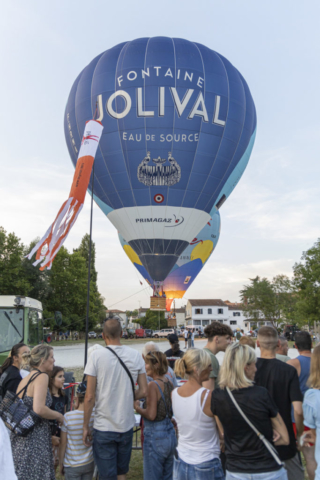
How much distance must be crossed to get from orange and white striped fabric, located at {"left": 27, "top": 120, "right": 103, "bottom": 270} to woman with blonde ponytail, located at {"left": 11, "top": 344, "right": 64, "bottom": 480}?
18.7 ft

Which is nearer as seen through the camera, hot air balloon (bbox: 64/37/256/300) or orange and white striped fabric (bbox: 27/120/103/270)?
orange and white striped fabric (bbox: 27/120/103/270)

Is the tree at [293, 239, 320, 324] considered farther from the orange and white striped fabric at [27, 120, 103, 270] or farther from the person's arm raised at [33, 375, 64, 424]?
the person's arm raised at [33, 375, 64, 424]

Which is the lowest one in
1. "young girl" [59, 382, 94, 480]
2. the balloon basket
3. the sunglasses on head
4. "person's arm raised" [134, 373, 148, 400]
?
"young girl" [59, 382, 94, 480]

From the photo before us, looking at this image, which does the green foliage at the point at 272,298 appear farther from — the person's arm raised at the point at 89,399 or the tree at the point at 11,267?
the person's arm raised at the point at 89,399

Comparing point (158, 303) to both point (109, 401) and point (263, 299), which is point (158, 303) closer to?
point (109, 401)

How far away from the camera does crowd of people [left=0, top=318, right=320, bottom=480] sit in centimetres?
301

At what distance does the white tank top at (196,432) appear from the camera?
326cm

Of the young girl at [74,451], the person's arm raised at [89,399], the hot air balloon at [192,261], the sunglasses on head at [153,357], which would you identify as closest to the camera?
the person's arm raised at [89,399]

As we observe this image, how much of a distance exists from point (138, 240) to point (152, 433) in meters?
16.6

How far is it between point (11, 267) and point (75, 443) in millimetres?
35657

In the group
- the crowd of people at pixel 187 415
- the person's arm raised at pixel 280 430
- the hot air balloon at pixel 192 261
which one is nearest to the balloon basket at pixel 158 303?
the hot air balloon at pixel 192 261

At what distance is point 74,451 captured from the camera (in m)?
3.95

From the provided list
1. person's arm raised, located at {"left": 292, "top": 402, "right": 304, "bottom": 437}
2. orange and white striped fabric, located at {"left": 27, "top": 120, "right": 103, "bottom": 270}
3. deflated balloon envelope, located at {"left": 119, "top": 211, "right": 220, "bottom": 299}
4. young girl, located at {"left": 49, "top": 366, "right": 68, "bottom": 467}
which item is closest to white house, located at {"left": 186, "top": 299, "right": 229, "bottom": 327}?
deflated balloon envelope, located at {"left": 119, "top": 211, "right": 220, "bottom": 299}

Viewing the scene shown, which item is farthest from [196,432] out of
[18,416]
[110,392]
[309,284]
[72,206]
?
[309,284]
